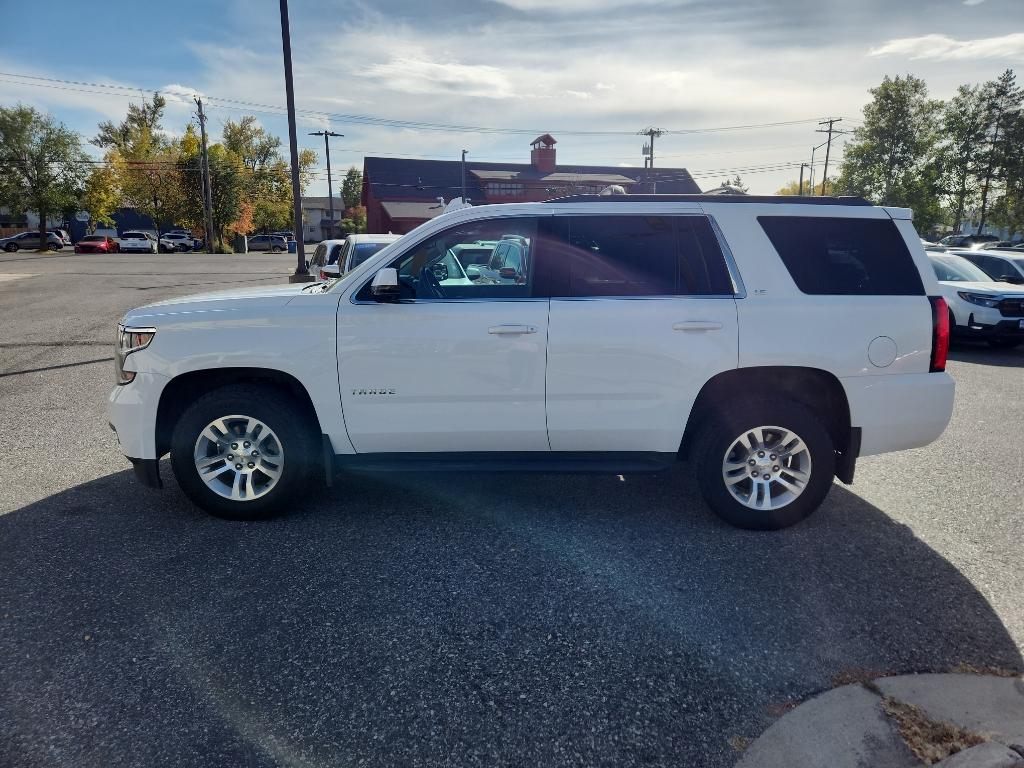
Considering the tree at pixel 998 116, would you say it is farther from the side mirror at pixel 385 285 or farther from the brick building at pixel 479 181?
the side mirror at pixel 385 285

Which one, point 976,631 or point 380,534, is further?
point 380,534

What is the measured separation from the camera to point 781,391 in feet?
14.1

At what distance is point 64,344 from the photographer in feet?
36.4

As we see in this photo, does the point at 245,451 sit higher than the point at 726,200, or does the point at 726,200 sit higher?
the point at 726,200

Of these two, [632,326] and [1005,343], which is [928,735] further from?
[1005,343]

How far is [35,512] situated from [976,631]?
18.0 ft

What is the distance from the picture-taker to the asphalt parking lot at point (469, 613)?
2.58m

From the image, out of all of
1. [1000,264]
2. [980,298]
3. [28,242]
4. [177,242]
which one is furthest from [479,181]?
[980,298]

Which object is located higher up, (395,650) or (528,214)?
(528,214)

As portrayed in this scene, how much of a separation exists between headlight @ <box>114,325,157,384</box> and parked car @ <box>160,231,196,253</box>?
5652cm

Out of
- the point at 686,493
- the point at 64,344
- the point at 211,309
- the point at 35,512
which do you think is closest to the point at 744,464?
the point at 686,493

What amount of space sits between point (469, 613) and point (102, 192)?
65310 mm

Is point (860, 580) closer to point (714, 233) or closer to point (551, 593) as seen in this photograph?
point (551, 593)

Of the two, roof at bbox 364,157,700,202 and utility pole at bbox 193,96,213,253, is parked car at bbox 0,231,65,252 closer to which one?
utility pole at bbox 193,96,213,253
